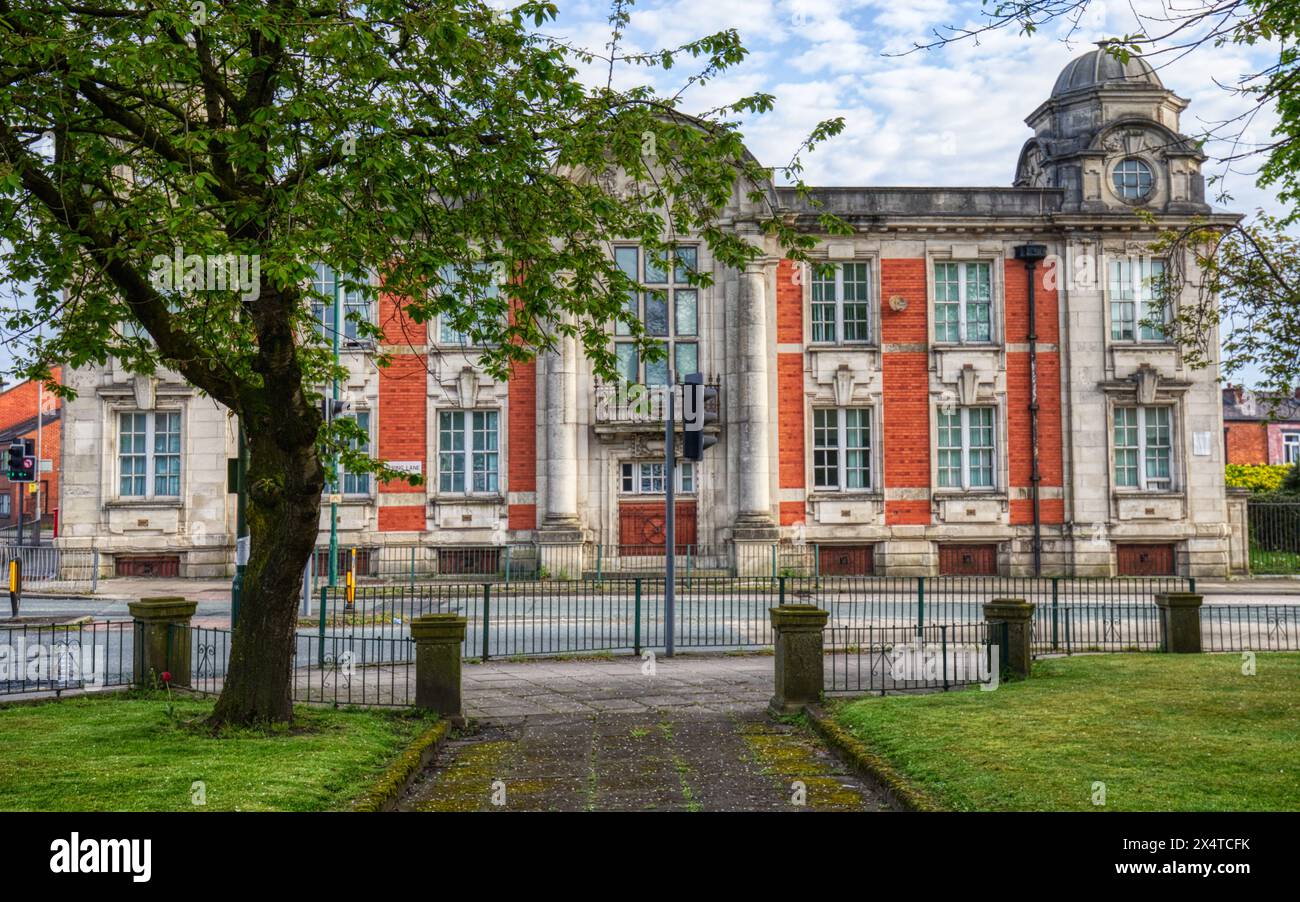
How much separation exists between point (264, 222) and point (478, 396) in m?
21.0

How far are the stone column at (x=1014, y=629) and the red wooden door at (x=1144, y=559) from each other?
60.2 ft

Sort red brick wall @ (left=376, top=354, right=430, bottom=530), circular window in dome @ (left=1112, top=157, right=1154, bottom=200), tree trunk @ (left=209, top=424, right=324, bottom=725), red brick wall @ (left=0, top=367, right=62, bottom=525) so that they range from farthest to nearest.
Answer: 1. red brick wall @ (left=0, top=367, right=62, bottom=525)
2. circular window in dome @ (left=1112, top=157, right=1154, bottom=200)
3. red brick wall @ (left=376, top=354, right=430, bottom=530)
4. tree trunk @ (left=209, top=424, right=324, bottom=725)

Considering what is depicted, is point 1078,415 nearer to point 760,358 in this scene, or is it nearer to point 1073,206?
point 1073,206

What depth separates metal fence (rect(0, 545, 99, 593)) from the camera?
28.5m

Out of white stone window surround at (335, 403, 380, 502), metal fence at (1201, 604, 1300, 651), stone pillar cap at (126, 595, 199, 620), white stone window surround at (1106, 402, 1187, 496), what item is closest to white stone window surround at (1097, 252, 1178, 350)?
white stone window surround at (1106, 402, 1187, 496)

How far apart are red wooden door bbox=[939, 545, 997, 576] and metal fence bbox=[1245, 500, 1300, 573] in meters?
7.54

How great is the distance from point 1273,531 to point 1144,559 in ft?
17.3

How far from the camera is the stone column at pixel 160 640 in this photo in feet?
40.9

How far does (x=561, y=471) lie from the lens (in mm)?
29000

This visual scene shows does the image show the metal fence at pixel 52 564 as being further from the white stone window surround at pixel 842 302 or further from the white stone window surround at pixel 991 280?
the white stone window surround at pixel 991 280

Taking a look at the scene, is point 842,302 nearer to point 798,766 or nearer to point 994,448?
point 994,448

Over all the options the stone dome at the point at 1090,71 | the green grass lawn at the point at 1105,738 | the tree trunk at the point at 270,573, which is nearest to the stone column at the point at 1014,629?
the green grass lawn at the point at 1105,738

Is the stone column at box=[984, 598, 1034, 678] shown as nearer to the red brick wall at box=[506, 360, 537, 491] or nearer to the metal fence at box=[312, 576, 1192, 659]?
the metal fence at box=[312, 576, 1192, 659]

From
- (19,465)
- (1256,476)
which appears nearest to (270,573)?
(19,465)
